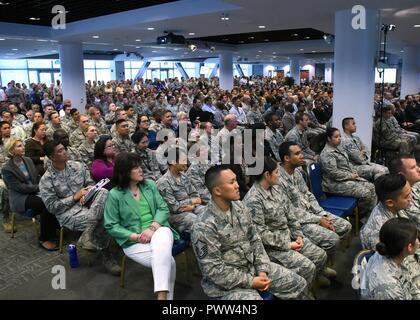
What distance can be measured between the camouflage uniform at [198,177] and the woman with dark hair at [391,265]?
7.12ft

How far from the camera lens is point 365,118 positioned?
249 inches

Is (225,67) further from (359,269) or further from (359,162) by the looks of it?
(359,269)

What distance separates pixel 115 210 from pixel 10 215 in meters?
Result: 2.44

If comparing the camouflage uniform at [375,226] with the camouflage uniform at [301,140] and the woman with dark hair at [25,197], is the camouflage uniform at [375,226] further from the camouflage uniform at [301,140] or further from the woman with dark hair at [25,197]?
the camouflage uniform at [301,140]

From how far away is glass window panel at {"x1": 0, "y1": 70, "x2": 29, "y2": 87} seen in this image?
72.9 feet

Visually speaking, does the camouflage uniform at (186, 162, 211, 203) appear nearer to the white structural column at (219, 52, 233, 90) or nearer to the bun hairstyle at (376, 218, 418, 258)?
the bun hairstyle at (376, 218, 418, 258)

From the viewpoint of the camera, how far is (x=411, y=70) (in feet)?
46.1

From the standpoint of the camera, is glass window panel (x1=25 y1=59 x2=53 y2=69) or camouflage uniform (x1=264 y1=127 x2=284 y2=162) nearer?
camouflage uniform (x1=264 y1=127 x2=284 y2=162)

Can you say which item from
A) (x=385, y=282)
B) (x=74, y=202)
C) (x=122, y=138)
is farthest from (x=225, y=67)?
(x=385, y=282)

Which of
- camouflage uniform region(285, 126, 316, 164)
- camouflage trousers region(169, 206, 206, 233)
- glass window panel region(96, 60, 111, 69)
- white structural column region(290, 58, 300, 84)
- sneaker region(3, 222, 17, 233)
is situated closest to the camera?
camouflage trousers region(169, 206, 206, 233)

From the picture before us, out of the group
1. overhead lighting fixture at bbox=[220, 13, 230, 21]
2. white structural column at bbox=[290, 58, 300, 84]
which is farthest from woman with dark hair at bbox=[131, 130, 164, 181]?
white structural column at bbox=[290, 58, 300, 84]

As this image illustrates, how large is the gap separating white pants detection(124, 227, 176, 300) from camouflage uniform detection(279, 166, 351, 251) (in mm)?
1124

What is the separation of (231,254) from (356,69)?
4836 millimetres
